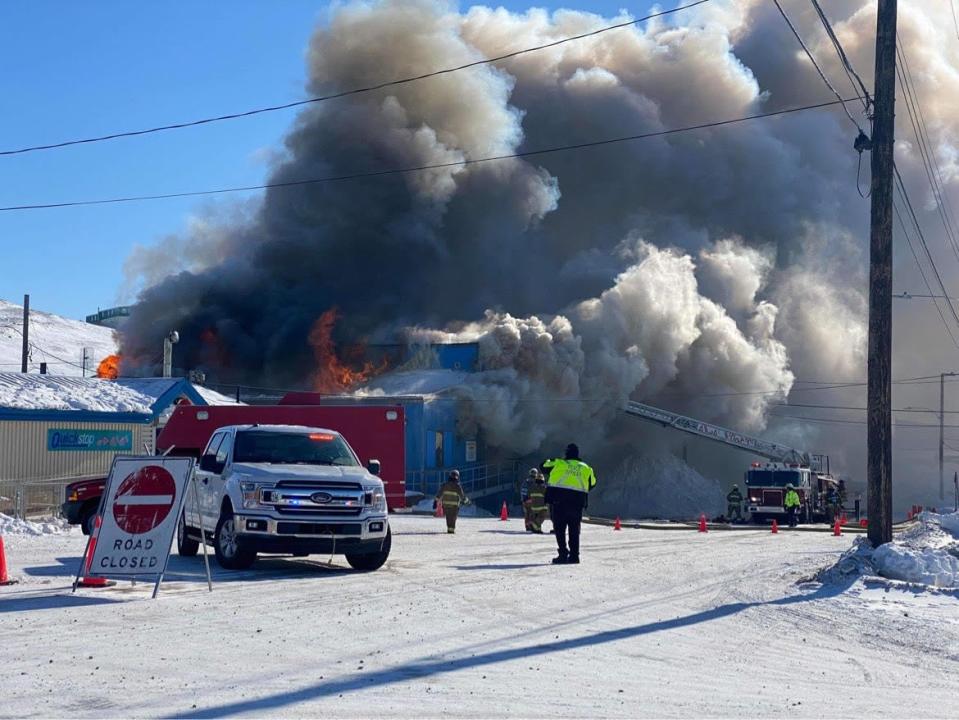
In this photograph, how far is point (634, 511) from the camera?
50250mm

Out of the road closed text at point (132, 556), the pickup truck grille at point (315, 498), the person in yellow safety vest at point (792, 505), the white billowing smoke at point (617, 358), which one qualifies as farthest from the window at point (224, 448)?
the white billowing smoke at point (617, 358)

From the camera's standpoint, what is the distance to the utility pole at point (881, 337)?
15266 millimetres

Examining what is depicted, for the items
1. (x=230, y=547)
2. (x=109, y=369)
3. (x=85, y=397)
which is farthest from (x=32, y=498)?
(x=109, y=369)

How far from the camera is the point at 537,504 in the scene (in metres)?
24.4

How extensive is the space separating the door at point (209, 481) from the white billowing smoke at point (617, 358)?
29.7m

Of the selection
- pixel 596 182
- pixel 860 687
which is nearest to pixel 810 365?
pixel 596 182

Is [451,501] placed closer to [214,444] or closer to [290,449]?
[214,444]

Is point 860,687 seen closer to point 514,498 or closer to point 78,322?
point 514,498

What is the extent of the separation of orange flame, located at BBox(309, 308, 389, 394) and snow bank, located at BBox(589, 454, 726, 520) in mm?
11632

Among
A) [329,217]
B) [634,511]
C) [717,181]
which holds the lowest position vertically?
[634,511]

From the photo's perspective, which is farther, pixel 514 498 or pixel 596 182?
pixel 596 182

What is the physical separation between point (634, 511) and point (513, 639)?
4151 cm

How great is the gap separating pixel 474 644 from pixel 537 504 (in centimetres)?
1537

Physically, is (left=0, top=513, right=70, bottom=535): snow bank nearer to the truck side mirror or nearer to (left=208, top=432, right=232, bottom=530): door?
the truck side mirror
